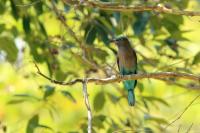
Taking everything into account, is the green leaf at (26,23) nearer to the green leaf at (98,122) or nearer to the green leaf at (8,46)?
the green leaf at (8,46)

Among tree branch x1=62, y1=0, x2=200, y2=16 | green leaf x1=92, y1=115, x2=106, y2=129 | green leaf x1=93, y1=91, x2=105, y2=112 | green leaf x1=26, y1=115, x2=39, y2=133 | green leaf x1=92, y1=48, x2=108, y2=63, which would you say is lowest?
green leaf x1=93, y1=91, x2=105, y2=112

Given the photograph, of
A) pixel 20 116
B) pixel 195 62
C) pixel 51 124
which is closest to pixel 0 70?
pixel 20 116

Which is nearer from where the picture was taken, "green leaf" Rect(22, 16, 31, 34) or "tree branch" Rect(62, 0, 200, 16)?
"tree branch" Rect(62, 0, 200, 16)

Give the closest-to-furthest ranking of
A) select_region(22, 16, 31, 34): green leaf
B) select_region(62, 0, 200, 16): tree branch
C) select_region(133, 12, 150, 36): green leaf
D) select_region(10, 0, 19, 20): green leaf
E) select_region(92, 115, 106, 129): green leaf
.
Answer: select_region(62, 0, 200, 16): tree branch → select_region(92, 115, 106, 129): green leaf → select_region(10, 0, 19, 20): green leaf → select_region(22, 16, 31, 34): green leaf → select_region(133, 12, 150, 36): green leaf

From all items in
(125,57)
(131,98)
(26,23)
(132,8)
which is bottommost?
(131,98)

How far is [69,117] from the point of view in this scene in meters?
6.86

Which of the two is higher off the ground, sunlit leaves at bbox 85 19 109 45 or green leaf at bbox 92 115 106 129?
sunlit leaves at bbox 85 19 109 45

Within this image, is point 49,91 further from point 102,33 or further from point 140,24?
point 140,24

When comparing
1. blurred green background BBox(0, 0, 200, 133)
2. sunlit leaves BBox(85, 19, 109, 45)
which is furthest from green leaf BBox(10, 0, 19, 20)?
sunlit leaves BBox(85, 19, 109, 45)

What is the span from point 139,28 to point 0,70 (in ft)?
8.39

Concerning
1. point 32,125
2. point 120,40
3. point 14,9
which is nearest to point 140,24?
point 120,40

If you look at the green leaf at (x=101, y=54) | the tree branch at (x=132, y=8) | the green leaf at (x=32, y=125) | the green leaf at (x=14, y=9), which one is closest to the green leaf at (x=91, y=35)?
the green leaf at (x=101, y=54)

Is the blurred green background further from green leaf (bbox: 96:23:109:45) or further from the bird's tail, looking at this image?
the bird's tail

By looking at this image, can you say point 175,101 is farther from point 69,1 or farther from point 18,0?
point 69,1
